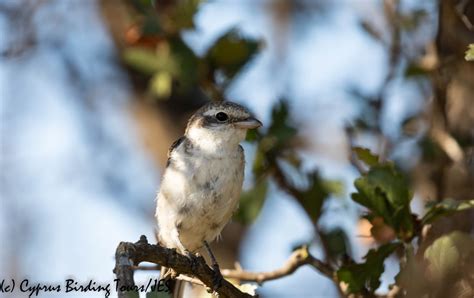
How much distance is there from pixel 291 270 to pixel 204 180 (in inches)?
30.4

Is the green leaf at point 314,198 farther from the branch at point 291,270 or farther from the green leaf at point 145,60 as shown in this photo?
the green leaf at point 145,60

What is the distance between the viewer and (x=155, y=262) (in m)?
2.75

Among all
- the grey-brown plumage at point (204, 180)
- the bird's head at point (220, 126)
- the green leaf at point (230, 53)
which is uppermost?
the green leaf at point (230, 53)

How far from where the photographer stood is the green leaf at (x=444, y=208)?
3.11 m

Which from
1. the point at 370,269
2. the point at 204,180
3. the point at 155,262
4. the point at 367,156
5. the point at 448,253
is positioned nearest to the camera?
the point at 155,262

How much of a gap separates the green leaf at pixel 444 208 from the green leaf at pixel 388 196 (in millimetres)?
90

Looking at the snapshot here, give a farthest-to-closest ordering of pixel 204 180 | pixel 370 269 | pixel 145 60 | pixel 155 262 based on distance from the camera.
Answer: pixel 145 60, pixel 204 180, pixel 370 269, pixel 155 262

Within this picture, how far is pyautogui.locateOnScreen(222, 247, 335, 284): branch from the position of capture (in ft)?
11.8

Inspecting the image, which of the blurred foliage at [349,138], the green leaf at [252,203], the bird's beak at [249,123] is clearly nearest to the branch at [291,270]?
the blurred foliage at [349,138]

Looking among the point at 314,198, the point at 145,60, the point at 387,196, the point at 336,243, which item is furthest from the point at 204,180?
the point at 387,196

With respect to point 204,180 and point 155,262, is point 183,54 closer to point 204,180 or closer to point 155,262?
point 204,180

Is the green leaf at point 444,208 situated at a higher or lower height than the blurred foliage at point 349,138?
lower

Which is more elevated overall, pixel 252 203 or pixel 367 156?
pixel 252 203

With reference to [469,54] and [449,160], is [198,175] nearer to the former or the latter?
[449,160]
